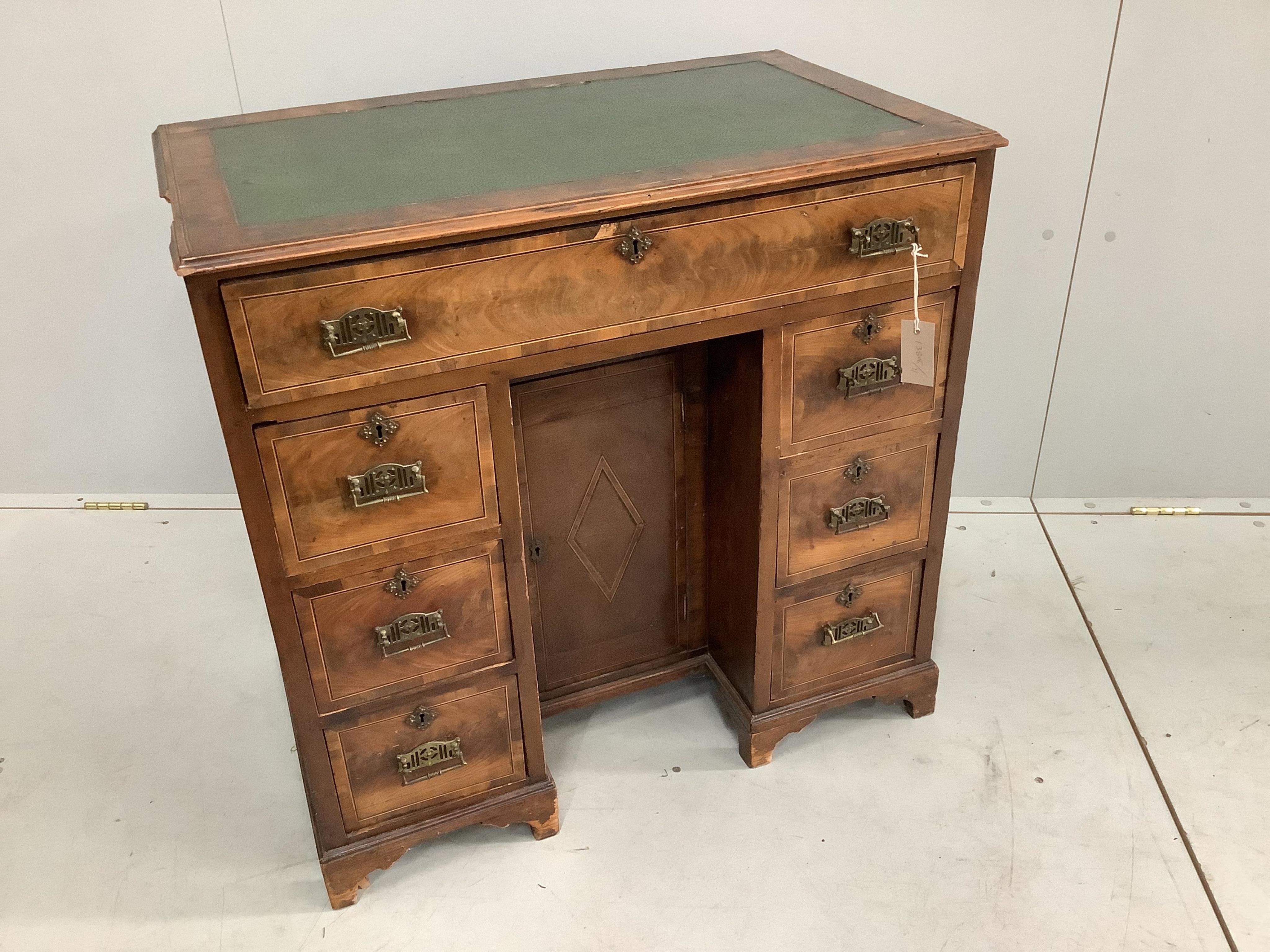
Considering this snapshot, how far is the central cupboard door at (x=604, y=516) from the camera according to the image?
1897mm

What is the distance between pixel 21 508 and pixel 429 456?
1816mm

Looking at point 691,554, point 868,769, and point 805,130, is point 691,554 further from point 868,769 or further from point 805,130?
point 805,130

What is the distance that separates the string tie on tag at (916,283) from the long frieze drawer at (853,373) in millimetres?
13

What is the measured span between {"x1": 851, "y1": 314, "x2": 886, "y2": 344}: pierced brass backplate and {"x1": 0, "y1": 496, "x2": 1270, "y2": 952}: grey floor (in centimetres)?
83

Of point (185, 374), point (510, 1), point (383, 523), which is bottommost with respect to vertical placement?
point (185, 374)

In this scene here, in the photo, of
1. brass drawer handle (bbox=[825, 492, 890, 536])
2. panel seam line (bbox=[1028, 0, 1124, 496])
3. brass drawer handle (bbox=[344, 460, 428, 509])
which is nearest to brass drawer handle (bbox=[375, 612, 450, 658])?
brass drawer handle (bbox=[344, 460, 428, 509])

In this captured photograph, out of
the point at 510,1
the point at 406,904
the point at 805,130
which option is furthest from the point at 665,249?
the point at 406,904

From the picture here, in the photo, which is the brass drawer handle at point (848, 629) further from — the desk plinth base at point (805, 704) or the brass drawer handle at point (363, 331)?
the brass drawer handle at point (363, 331)

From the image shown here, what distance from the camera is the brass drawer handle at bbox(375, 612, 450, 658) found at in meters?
1.67

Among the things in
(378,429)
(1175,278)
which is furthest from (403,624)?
(1175,278)

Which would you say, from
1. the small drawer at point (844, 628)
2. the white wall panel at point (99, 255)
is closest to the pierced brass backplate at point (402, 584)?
the small drawer at point (844, 628)

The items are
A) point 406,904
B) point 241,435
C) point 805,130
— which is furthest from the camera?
point 406,904

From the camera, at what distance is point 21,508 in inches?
112

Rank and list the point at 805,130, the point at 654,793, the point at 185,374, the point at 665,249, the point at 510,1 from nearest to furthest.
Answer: the point at 665,249
the point at 805,130
the point at 654,793
the point at 510,1
the point at 185,374
